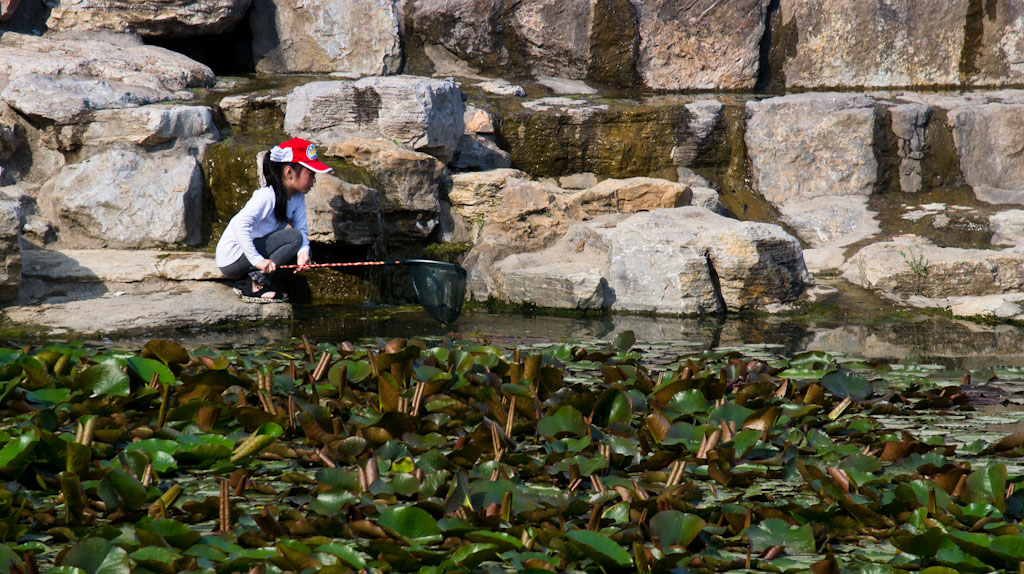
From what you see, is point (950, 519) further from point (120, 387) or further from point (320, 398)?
point (120, 387)

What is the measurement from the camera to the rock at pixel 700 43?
964 cm

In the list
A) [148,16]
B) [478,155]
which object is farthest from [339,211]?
[148,16]

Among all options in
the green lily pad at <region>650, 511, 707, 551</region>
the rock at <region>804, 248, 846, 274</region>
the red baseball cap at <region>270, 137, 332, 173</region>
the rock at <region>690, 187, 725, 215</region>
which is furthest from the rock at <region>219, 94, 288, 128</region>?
the green lily pad at <region>650, 511, 707, 551</region>

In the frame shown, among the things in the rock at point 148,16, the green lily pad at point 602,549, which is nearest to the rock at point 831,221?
the rock at point 148,16

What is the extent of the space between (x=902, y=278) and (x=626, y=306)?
1967mm

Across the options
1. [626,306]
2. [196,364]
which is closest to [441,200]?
[626,306]

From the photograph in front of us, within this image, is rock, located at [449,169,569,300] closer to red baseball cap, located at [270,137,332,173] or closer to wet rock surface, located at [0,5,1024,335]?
wet rock surface, located at [0,5,1024,335]

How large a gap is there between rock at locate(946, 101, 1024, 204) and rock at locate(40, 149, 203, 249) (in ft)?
23.3

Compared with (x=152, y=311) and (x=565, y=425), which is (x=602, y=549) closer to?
(x=565, y=425)

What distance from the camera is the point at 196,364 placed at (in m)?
3.26

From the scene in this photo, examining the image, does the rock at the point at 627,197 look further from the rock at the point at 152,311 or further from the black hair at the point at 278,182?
the rock at the point at 152,311

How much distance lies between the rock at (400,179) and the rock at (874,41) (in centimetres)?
513

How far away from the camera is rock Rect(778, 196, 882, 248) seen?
7.76 m

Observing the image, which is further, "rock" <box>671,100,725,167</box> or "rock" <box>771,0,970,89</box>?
"rock" <box>771,0,970,89</box>
